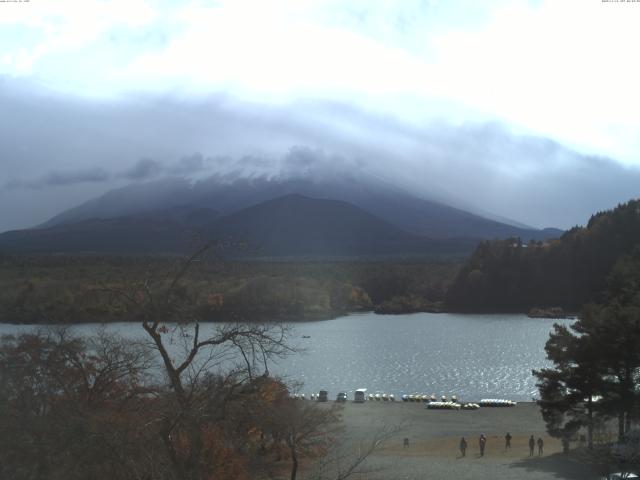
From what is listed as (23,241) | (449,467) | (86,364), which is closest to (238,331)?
(86,364)

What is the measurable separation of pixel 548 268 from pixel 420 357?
137 feet

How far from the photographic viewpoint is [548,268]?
274 ft

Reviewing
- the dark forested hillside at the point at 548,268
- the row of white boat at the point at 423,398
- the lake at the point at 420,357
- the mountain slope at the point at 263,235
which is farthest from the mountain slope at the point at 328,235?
the row of white boat at the point at 423,398

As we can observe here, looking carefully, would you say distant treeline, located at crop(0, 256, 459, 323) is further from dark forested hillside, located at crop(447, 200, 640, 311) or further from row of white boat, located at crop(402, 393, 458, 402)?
row of white boat, located at crop(402, 393, 458, 402)

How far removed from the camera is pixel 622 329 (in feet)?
54.9

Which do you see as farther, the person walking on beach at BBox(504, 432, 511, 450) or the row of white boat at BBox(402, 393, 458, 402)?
the row of white boat at BBox(402, 393, 458, 402)

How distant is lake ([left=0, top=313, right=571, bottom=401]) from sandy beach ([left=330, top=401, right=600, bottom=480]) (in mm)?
3919

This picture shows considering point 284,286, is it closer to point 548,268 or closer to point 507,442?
point 548,268

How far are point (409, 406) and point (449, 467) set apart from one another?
45.0 feet

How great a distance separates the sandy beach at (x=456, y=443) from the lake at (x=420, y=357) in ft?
12.9

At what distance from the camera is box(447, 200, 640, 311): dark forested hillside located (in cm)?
7762

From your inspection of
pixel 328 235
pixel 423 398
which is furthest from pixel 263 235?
pixel 423 398

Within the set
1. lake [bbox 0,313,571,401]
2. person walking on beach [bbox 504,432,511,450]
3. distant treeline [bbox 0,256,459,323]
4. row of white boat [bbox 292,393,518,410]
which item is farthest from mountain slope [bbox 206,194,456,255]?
person walking on beach [bbox 504,432,511,450]

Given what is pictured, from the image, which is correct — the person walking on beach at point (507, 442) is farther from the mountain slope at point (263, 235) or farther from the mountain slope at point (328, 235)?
the mountain slope at point (328, 235)
